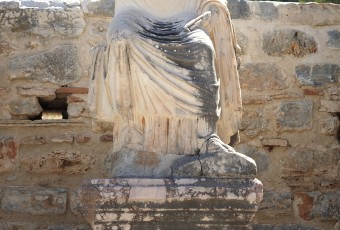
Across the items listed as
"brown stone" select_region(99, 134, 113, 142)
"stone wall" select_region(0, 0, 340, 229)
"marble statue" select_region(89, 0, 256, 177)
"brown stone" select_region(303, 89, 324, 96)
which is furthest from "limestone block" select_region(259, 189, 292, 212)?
"marble statue" select_region(89, 0, 256, 177)

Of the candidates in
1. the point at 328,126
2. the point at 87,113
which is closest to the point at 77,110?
the point at 87,113

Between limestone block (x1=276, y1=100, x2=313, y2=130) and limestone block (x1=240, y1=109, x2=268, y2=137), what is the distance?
11 cm

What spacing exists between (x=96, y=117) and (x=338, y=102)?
7.54 feet

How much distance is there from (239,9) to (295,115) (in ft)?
2.87

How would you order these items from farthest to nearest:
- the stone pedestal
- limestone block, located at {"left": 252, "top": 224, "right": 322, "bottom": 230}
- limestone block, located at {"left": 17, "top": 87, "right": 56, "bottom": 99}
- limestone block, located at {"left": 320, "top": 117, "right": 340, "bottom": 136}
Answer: limestone block, located at {"left": 320, "top": 117, "right": 340, "bottom": 136} → limestone block, located at {"left": 17, "top": 87, "right": 56, "bottom": 99} → limestone block, located at {"left": 252, "top": 224, "right": 322, "bottom": 230} → the stone pedestal

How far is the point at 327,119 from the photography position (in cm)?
628

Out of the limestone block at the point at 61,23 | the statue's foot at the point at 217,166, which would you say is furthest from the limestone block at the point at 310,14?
the statue's foot at the point at 217,166

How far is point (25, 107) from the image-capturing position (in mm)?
6152

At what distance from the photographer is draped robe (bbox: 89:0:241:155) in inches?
175

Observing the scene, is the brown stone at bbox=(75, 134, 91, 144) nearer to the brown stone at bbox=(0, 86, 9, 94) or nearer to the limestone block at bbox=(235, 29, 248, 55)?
the brown stone at bbox=(0, 86, 9, 94)

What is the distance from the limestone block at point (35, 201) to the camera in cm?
600

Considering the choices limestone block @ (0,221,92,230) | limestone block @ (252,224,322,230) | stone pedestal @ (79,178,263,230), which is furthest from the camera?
limestone block @ (252,224,322,230)

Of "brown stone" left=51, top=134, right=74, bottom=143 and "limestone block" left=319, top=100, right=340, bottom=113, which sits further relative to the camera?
"limestone block" left=319, top=100, right=340, bottom=113

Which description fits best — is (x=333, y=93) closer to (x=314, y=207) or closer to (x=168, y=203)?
(x=314, y=207)
